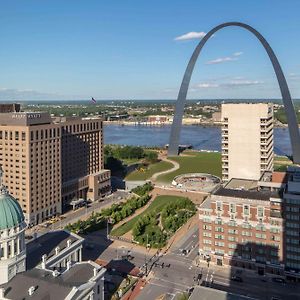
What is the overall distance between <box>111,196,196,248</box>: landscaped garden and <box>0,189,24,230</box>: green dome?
23872mm

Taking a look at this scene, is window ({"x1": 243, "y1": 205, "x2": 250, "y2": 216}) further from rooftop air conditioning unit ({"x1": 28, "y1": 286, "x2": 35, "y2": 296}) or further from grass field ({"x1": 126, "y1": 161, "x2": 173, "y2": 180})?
grass field ({"x1": 126, "y1": 161, "x2": 173, "y2": 180})

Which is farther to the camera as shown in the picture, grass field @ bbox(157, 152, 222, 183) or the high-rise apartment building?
grass field @ bbox(157, 152, 222, 183)

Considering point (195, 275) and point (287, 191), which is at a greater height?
point (287, 191)

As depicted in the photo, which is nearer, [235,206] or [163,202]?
[235,206]

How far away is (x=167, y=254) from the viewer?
5206cm

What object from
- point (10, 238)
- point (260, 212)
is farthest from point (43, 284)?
point (260, 212)

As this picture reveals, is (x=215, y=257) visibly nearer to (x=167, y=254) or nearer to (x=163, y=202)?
(x=167, y=254)

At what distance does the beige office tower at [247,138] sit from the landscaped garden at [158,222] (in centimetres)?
1405

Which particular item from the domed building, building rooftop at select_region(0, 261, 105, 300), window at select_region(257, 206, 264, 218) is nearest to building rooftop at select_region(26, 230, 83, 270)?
the domed building

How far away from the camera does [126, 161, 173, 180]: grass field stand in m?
99.1

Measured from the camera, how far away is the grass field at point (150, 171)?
99.1 metres

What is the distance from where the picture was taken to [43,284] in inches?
1206

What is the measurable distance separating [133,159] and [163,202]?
49.4 m

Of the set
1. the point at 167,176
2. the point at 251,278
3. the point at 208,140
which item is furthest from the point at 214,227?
the point at 208,140
